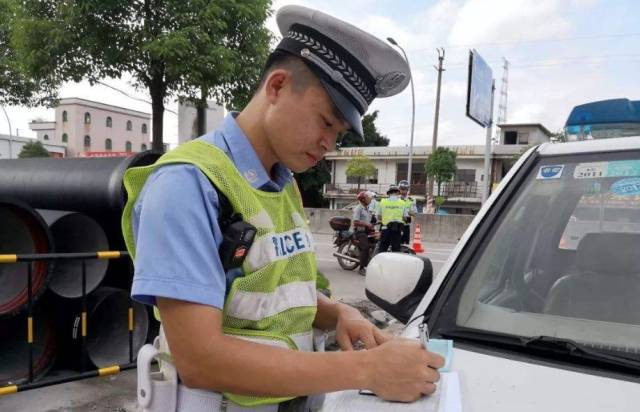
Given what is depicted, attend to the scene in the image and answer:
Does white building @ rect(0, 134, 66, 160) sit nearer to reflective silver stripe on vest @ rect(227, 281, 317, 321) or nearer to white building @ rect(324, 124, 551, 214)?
white building @ rect(324, 124, 551, 214)

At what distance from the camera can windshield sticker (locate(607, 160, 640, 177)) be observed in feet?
5.66

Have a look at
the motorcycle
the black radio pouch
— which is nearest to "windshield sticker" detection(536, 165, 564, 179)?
the black radio pouch

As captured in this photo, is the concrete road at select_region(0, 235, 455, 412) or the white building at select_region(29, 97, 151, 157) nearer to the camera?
the concrete road at select_region(0, 235, 455, 412)

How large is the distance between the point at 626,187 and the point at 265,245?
4.15ft

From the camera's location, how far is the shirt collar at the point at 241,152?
1205mm

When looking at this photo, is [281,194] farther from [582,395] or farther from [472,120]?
[472,120]

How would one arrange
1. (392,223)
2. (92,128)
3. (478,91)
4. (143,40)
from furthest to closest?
(92,128), (478,91), (392,223), (143,40)

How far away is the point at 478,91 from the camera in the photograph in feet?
50.4

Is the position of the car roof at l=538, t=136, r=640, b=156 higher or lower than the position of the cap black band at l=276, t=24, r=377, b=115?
lower

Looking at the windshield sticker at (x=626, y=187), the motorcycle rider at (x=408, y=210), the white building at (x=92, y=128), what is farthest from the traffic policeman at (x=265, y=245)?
the white building at (x=92, y=128)

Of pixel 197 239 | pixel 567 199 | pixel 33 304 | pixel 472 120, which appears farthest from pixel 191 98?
pixel 472 120

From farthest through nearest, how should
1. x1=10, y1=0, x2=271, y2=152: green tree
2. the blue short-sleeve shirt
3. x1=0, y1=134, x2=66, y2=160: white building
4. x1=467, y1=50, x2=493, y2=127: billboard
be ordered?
x1=0, y1=134, x2=66, y2=160: white building < x1=467, y1=50, x2=493, y2=127: billboard < x1=10, y1=0, x2=271, y2=152: green tree < the blue short-sleeve shirt

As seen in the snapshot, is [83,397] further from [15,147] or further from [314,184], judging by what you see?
[15,147]

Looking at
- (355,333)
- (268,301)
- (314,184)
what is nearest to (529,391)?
(355,333)
